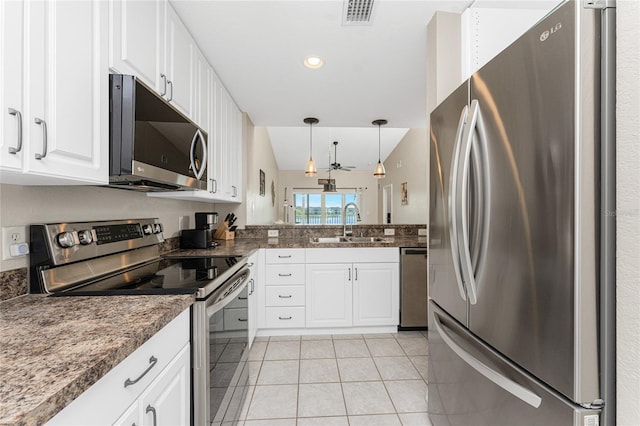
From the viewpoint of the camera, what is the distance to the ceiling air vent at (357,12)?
157 centimetres

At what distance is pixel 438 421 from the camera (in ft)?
4.85

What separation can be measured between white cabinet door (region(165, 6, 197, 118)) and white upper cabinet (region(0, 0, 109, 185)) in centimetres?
48

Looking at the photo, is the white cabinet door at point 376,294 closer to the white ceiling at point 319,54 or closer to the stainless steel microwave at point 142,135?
the white ceiling at point 319,54

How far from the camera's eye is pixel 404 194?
626 cm

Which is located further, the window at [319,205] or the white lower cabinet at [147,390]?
the window at [319,205]

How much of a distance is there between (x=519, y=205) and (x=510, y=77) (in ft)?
1.28

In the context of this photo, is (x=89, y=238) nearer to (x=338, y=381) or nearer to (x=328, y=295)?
(x=338, y=381)

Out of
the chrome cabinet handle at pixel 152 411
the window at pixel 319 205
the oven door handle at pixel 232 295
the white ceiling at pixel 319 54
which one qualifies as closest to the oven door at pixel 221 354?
the oven door handle at pixel 232 295

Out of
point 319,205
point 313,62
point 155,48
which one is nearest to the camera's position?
point 155,48

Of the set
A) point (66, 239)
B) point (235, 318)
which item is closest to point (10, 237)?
point (66, 239)

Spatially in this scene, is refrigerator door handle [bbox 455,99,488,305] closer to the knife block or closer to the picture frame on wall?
the knife block

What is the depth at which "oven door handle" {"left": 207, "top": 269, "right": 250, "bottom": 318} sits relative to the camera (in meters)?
1.22

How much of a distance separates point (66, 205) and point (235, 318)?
3.07 feet

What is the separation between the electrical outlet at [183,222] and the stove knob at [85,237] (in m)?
1.16
